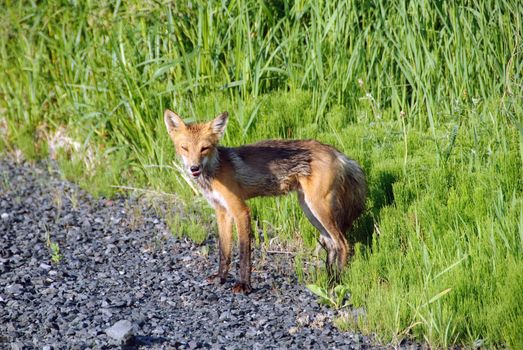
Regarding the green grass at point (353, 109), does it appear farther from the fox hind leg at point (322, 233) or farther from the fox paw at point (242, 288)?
the fox paw at point (242, 288)

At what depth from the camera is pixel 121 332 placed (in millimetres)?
5074

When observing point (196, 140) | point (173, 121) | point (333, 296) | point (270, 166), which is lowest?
point (333, 296)

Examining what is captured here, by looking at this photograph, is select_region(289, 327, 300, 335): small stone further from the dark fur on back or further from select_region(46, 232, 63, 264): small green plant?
select_region(46, 232, 63, 264): small green plant

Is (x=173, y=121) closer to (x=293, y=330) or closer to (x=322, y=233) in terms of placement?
(x=322, y=233)

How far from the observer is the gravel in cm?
522

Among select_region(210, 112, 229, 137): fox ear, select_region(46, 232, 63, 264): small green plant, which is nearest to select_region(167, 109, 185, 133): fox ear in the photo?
select_region(210, 112, 229, 137): fox ear

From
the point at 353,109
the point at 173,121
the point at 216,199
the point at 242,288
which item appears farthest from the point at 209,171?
the point at 353,109

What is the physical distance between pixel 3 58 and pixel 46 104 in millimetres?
873

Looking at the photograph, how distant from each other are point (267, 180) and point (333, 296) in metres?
1.13

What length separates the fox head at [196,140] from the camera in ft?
20.4

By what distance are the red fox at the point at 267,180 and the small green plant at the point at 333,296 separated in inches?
14.6

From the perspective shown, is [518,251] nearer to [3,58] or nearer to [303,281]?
[303,281]

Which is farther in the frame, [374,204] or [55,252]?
[55,252]

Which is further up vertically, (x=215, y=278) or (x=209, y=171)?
(x=209, y=171)
